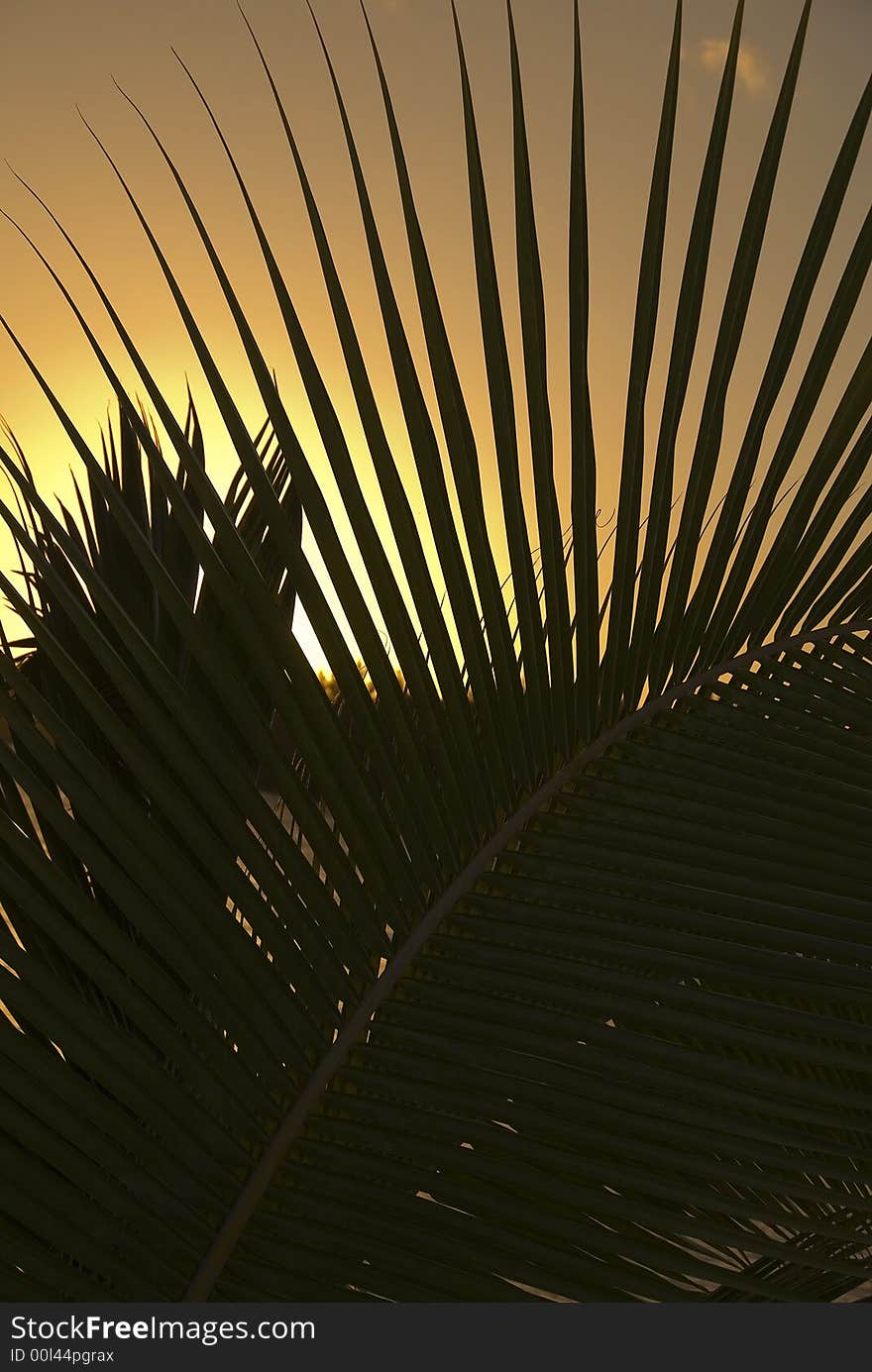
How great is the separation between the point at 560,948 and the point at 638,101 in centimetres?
304

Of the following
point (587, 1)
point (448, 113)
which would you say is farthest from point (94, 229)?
point (587, 1)

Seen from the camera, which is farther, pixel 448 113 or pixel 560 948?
pixel 448 113

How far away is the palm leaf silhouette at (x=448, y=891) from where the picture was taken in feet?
0.87

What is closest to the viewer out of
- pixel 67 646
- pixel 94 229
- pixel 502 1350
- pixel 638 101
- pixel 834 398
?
pixel 502 1350

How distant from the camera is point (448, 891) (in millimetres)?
314

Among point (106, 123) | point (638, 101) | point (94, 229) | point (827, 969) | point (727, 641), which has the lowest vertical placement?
point (827, 969)

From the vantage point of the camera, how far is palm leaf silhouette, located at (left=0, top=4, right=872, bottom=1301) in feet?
0.87

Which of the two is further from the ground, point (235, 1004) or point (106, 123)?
point (106, 123)

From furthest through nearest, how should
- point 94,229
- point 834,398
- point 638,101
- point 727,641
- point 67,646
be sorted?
point 834,398 → point 638,101 → point 94,229 → point 67,646 → point 727,641

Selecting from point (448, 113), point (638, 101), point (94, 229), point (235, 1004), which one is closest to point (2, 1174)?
point (235, 1004)

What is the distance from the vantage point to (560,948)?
0.29m

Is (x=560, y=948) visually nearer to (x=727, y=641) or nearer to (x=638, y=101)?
(x=727, y=641)

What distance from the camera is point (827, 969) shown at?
29 cm

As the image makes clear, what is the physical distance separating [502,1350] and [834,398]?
10.9 ft
